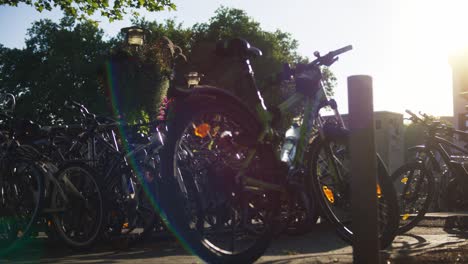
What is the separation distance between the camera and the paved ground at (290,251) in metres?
3.35

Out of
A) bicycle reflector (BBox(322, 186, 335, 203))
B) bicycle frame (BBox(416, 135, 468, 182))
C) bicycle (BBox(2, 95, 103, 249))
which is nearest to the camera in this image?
bicycle reflector (BBox(322, 186, 335, 203))

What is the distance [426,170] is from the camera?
612 centimetres

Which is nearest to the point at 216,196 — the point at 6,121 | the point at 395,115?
the point at 6,121

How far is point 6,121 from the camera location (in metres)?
5.38

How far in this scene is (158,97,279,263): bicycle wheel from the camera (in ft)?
9.80

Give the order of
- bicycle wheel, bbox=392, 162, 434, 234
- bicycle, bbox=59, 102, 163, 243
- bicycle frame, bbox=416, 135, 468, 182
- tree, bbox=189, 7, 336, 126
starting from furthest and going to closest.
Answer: tree, bbox=189, 7, 336, 126 < bicycle frame, bbox=416, 135, 468, 182 < bicycle wheel, bbox=392, 162, 434, 234 < bicycle, bbox=59, 102, 163, 243

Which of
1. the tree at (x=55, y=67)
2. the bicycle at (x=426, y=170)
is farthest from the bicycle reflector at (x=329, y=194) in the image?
the tree at (x=55, y=67)

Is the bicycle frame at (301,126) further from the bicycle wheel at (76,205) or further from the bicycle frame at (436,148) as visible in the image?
the bicycle frame at (436,148)

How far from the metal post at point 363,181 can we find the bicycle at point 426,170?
9.81 feet

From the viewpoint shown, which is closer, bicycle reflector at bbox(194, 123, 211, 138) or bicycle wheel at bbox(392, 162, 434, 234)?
bicycle reflector at bbox(194, 123, 211, 138)

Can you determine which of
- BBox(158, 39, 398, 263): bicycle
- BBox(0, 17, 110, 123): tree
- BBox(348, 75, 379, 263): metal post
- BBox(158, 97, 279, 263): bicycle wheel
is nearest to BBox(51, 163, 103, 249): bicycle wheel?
BBox(158, 39, 398, 263): bicycle

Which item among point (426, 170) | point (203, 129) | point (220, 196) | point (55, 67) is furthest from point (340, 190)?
point (55, 67)

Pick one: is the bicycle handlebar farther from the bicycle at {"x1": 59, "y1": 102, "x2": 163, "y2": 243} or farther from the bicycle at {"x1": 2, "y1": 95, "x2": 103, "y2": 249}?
the bicycle at {"x1": 2, "y1": 95, "x2": 103, "y2": 249}

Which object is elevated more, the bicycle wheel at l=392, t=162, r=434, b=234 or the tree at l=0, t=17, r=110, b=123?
the tree at l=0, t=17, r=110, b=123
